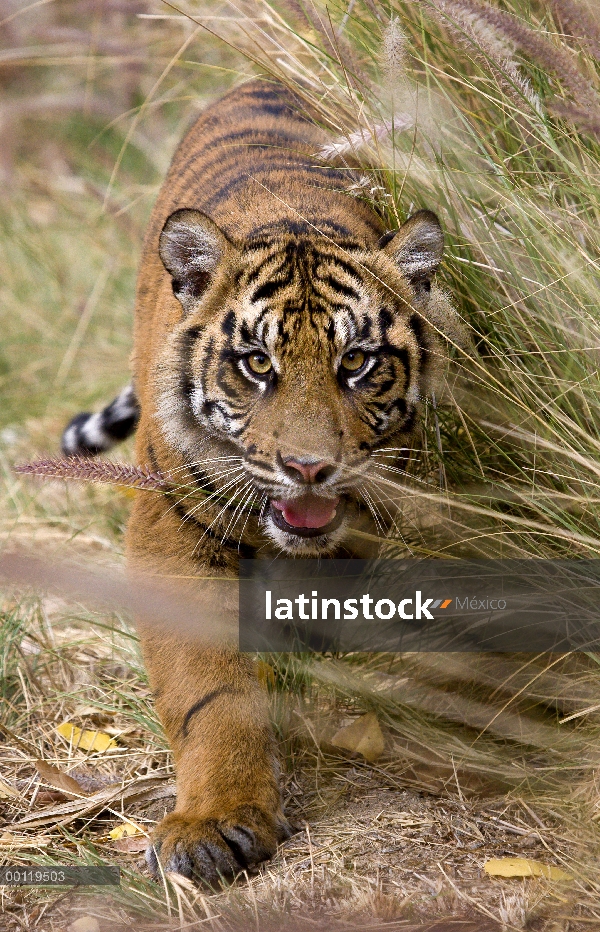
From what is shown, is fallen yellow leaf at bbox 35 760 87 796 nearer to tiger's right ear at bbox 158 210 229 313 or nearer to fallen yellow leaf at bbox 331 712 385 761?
fallen yellow leaf at bbox 331 712 385 761

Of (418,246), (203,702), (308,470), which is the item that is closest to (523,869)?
(203,702)

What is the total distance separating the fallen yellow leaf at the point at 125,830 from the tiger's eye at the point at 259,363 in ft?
4.17

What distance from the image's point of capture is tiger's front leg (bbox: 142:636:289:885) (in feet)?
8.04

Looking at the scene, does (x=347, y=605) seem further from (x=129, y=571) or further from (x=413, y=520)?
(x=129, y=571)

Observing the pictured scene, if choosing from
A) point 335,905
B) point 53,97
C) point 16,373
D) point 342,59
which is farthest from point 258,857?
point 53,97

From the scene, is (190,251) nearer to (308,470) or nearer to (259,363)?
(259,363)

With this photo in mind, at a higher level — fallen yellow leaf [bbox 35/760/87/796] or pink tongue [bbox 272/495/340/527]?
pink tongue [bbox 272/495/340/527]

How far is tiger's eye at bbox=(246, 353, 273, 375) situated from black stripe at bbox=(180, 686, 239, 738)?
0.86 m

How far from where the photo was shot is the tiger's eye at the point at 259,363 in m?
2.68

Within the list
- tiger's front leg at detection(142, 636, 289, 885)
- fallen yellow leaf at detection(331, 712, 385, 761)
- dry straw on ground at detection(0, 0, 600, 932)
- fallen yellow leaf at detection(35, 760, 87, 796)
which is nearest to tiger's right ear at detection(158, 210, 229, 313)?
dry straw on ground at detection(0, 0, 600, 932)

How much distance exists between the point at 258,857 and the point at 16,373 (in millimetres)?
3891

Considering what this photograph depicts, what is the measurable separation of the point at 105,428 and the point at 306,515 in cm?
187

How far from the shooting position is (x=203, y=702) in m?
2.74

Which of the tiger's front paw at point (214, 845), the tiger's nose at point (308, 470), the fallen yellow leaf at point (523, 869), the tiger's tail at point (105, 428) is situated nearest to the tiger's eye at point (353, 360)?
the tiger's nose at point (308, 470)
